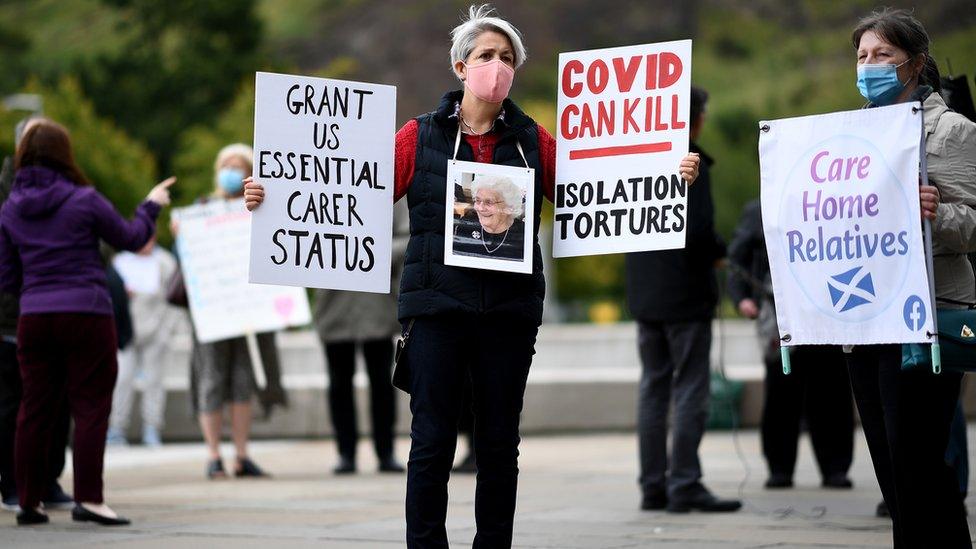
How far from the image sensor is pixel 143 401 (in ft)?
43.2

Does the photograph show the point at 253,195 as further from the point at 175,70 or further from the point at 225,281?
the point at 175,70

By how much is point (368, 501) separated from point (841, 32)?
211ft

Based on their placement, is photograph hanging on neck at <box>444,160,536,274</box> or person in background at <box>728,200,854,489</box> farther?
person in background at <box>728,200,854,489</box>

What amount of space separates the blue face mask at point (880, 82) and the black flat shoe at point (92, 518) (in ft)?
14.4

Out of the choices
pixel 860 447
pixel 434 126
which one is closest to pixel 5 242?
pixel 434 126

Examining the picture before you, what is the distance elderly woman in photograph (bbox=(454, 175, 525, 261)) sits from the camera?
16.5 feet

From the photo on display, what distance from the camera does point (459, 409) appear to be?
5.14 meters

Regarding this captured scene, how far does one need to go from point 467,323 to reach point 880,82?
159 cm

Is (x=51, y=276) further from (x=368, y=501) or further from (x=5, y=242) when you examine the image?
(x=368, y=501)

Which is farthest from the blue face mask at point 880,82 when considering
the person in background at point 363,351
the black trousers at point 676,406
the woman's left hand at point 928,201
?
the person in background at point 363,351

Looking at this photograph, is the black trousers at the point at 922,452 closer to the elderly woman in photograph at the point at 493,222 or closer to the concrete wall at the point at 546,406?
the elderly woman in photograph at the point at 493,222

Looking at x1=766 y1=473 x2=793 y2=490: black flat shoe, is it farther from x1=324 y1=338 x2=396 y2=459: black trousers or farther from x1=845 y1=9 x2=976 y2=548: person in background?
x1=845 y1=9 x2=976 y2=548: person in background

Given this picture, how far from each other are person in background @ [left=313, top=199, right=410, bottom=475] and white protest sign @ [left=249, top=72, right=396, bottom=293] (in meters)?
4.82

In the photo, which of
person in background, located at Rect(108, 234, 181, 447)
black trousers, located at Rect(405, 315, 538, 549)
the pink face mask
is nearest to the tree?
person in background, located at Rect(108, 234, 181, 447)
